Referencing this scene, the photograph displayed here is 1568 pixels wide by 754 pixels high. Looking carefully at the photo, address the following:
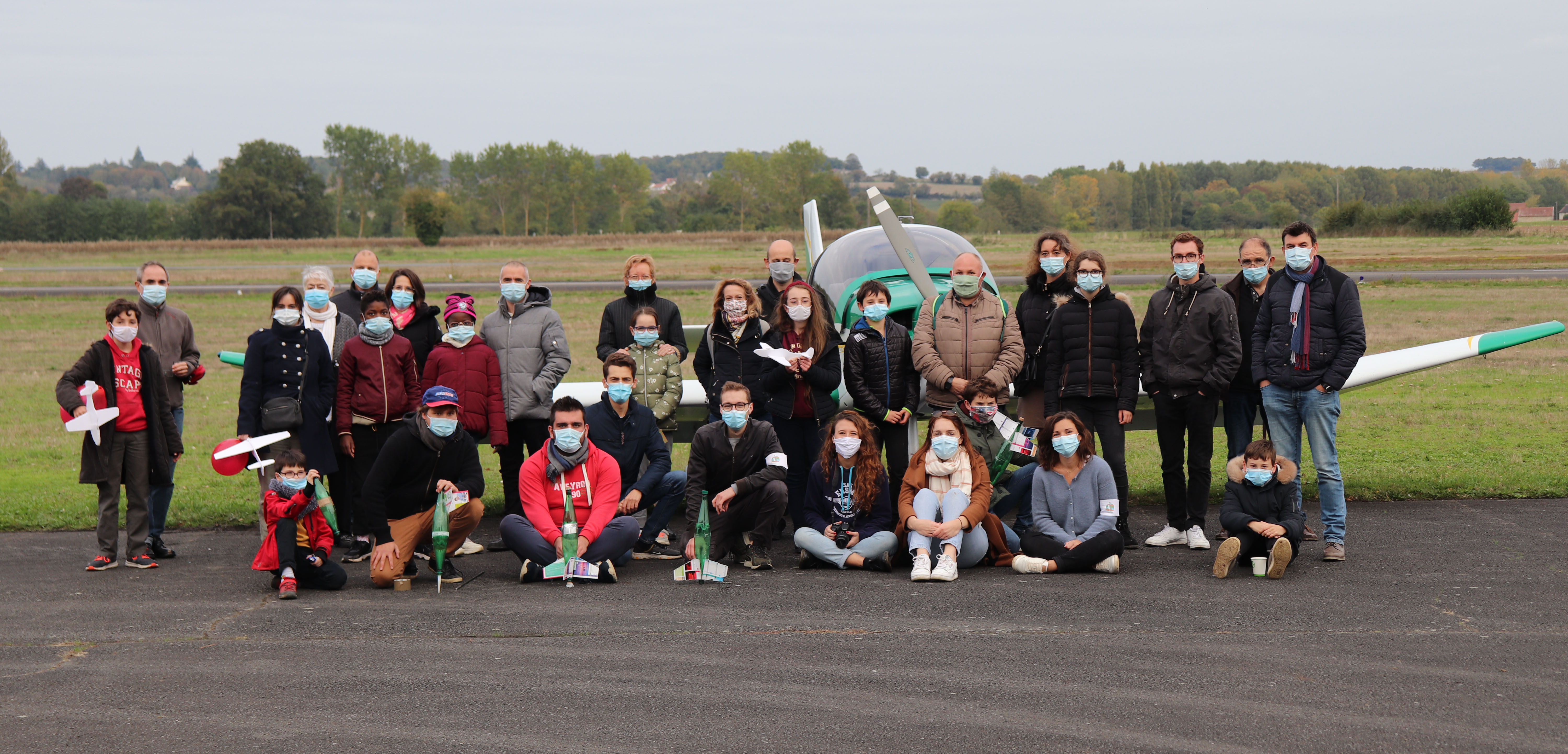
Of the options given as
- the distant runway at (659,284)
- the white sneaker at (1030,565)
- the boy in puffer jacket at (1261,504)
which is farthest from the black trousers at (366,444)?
the distant runway at (659,284)

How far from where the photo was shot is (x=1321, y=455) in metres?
6.42

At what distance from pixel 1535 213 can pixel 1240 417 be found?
3668 inches

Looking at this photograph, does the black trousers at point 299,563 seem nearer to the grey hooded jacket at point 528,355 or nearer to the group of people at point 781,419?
the group of people at point 781,419

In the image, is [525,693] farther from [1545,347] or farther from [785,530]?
[1545,347]

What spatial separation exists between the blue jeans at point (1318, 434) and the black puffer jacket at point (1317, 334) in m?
0.07

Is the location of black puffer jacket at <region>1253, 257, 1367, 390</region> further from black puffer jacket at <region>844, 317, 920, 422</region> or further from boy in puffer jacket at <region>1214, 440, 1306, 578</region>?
black puffer jacket at <region>844, 317, 920, 422</region>

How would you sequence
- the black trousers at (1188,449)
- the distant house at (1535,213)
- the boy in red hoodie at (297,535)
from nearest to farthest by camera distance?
1. the boy in red hoodie at (297,535)
2. the black trousers at (1188,449)
3. the distant house at (1535,213)

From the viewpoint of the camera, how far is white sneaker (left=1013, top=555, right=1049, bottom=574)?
613cm

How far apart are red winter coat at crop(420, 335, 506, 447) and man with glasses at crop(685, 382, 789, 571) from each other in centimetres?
129

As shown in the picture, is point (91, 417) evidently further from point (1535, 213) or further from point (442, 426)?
point (1535, 213)

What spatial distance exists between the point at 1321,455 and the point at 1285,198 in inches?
3980

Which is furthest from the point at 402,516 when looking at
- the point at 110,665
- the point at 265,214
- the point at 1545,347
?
the point at 265,214

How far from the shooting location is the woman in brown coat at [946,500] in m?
6.11

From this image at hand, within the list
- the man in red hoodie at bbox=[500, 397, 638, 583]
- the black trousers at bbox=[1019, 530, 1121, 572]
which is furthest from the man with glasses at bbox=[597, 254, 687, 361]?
the black trousers at bbox=[1019, 530, 1121, 572]
